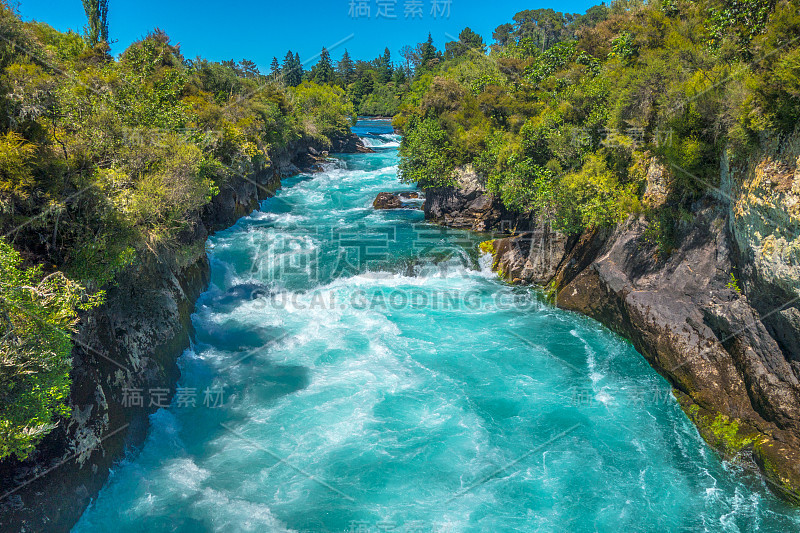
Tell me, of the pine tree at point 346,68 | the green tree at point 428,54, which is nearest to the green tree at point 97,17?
the green tree at point 428,54

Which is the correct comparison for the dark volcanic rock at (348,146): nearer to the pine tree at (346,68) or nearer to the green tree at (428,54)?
the green tree at (428,54)

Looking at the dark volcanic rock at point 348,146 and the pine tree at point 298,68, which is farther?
the pine tree at point 298,68

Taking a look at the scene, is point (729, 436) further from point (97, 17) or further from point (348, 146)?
point (348, 146)

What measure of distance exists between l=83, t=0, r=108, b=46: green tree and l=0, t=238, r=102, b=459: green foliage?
3140 cm

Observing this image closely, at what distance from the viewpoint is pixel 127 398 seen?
10.7 metres

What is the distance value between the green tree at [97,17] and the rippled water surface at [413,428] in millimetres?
23177

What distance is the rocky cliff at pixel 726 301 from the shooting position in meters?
9.31

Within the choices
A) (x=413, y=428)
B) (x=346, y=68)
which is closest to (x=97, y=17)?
(x=413, y=428)

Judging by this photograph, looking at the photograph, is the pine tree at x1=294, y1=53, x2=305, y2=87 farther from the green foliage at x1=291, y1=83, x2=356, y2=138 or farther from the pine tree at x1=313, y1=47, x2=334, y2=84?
the green foliage at x1=291, y1=83, x2=356, y2=138

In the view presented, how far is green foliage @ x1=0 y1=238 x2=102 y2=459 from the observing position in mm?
6363

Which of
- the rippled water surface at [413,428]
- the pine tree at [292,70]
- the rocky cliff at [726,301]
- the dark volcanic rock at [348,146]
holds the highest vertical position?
the pine tree at [292,70]

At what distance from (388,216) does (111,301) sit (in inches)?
750

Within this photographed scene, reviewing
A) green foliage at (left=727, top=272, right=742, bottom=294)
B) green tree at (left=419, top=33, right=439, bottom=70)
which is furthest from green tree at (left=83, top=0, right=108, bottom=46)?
green tree at (left=419, top=33, right=439, bottom=70)

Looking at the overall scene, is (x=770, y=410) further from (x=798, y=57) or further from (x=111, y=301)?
(x=111, y=301)
